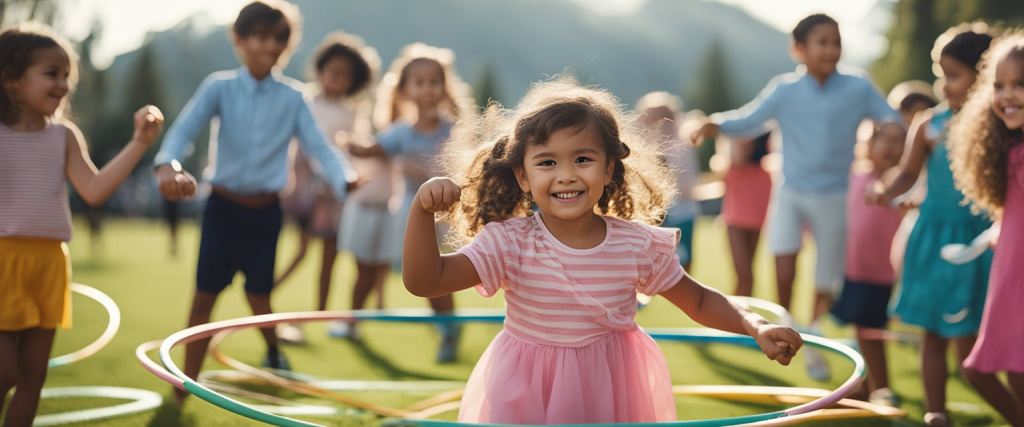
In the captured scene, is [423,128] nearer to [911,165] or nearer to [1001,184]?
[911,165]

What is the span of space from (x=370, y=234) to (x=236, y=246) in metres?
2.19

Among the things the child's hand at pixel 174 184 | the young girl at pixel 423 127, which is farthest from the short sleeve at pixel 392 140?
the child's hand at pixel 174 184

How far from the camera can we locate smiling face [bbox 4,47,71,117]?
3.84 m

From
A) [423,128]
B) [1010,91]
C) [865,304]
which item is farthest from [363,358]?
[1010,91]

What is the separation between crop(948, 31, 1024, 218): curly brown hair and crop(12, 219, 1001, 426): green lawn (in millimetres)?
1269

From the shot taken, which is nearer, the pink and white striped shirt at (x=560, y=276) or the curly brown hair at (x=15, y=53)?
the pink and white striped shirt at (x=560, y=276)

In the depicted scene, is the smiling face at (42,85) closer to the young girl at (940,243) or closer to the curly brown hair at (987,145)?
the young girl at (940,243)

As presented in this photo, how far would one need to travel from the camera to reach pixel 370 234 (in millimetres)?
6938

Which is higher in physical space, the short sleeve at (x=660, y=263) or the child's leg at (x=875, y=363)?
the short sleeve at (x=660, y=263)

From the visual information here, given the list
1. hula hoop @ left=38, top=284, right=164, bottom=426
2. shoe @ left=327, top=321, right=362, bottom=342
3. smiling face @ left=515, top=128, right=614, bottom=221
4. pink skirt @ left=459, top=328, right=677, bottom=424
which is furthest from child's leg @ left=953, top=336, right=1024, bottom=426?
shoe @ left=327, top=321, right=362, bottom=342

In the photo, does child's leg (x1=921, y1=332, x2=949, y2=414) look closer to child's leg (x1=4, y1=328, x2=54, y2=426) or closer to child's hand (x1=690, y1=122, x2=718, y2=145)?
child's hand (x1=690, y1=122, x2=718, y2=145)

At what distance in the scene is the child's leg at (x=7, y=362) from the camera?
145 inches

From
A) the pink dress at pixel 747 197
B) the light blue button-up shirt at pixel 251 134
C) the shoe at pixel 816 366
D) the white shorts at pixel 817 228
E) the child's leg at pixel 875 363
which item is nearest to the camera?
the light blue button-up shirt at pixel 251 134

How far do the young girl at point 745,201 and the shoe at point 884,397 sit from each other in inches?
71.1
